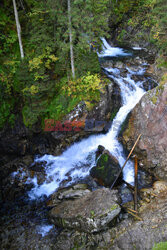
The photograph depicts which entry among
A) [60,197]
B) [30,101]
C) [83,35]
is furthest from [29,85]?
[60,197]

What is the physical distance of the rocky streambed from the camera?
7199 mm

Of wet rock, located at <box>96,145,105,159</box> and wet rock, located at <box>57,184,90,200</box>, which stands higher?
wet rock, located at <box>96,145,105,159</box>

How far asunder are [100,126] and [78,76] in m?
4.85

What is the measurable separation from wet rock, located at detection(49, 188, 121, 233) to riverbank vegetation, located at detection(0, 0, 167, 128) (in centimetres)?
672

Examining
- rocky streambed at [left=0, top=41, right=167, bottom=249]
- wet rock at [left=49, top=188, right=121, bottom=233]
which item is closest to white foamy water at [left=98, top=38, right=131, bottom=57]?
rocky streambed at [left=0, top=41, right=167, bottom=249]

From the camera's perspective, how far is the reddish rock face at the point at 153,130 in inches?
390

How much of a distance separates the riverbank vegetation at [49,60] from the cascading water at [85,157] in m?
2.73

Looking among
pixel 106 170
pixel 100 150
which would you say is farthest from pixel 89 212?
pixel 100 150

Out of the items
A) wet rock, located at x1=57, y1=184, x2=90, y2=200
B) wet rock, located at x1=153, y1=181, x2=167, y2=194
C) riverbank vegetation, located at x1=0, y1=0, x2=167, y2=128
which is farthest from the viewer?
riverbank vegetation, located at x1=0, y1=0, x2=167, y2=128

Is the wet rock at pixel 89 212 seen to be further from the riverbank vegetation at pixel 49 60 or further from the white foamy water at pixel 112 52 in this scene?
the white foamy water at pixel 112 52

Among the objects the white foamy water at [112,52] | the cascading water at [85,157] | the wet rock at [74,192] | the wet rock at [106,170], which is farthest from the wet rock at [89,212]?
the white foamy water at [112,52]

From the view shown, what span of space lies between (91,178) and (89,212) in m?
3.36

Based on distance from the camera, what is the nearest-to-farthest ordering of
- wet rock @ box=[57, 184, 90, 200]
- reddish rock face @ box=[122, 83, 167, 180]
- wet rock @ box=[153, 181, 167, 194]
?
wet rock @ box=[153, 181, 167, 194], wet rock @ box=[57, 184, 90, 200], reddish rock face @ box=[122, 83, 167, 180]

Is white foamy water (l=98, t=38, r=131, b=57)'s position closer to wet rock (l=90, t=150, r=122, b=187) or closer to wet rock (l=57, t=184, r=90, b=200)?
wet rock (l=90, t=150, r=122, b=187)
